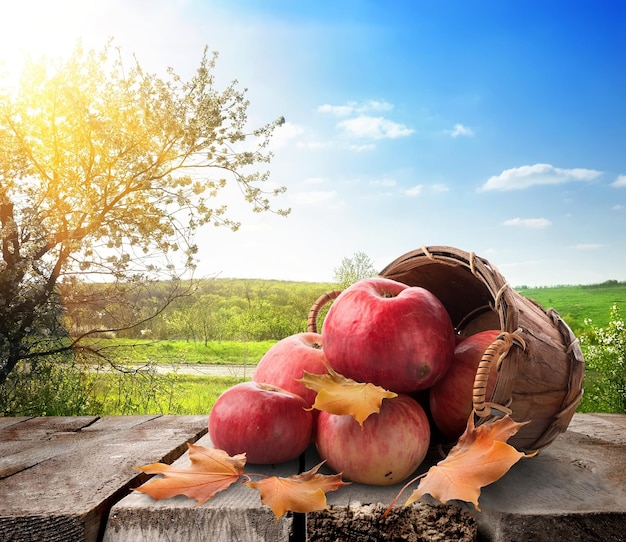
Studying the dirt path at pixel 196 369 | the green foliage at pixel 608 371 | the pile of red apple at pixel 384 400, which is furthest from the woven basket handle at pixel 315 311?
the green foliage at pixel 608 371

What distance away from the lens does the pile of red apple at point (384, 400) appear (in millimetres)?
1431

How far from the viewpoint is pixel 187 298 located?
15.4 ft

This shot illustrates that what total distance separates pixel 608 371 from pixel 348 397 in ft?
12.0

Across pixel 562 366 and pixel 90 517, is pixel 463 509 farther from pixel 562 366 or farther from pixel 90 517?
pixel 90 517

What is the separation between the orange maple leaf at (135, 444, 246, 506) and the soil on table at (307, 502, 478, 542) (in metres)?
0.27

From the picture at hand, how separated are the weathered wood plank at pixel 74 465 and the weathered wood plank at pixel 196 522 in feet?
0.31

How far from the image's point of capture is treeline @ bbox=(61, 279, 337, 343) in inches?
180

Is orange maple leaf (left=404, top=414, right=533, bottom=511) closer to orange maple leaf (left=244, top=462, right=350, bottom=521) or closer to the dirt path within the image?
orange maple leaf (left=244, top=462, right=350, bottom=521)

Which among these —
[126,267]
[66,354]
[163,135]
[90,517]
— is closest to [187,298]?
[126,267]

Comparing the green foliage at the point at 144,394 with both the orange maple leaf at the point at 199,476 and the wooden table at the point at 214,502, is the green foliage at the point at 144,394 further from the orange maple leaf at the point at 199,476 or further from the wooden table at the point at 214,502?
the orange maple leaf at the point at 199,476

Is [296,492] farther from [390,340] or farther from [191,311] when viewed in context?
[191,311]

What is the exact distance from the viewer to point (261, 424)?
1.52m

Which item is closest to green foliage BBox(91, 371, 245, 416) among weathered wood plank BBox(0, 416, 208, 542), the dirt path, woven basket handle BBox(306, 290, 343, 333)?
the dirt path

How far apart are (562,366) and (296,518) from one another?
914 mm
